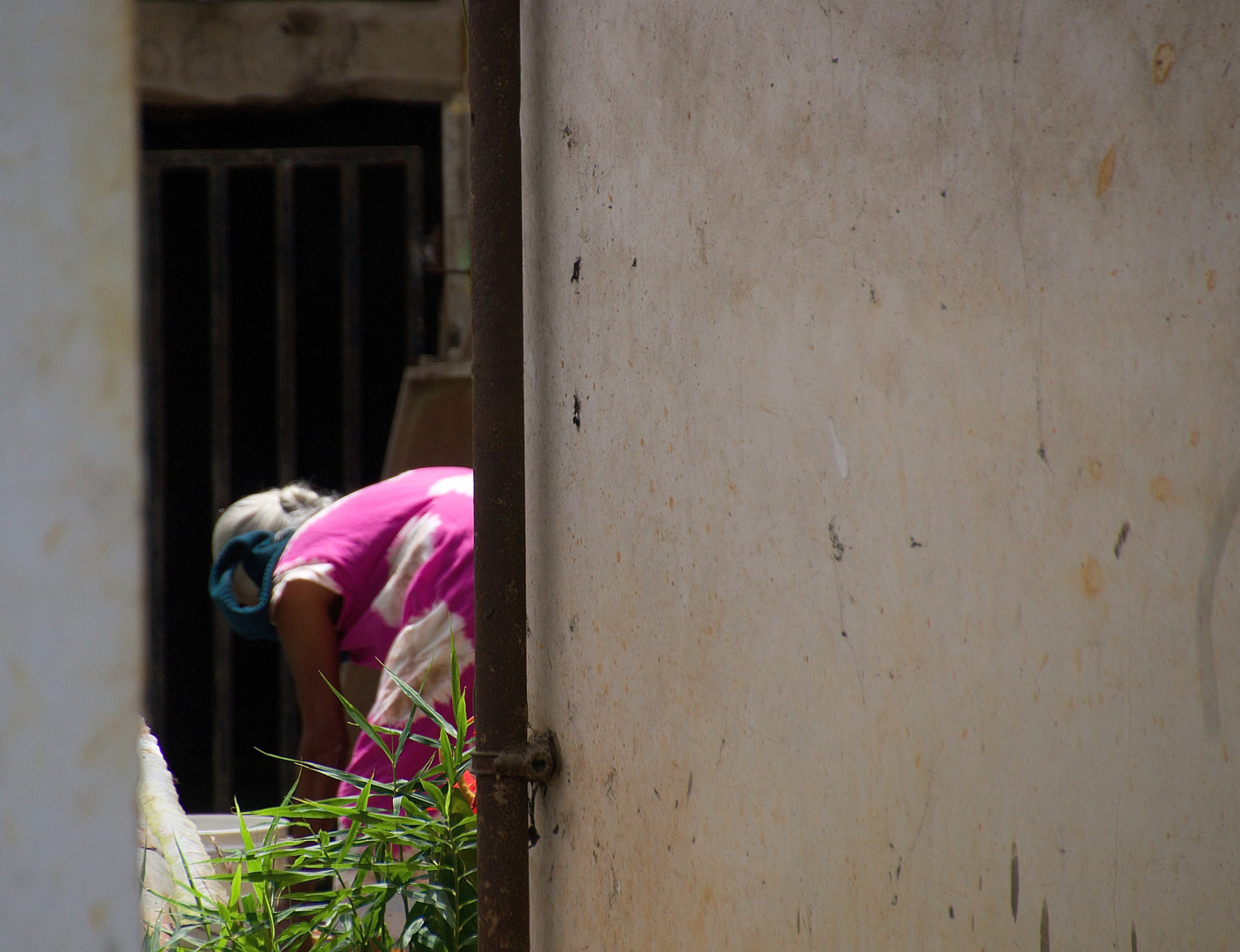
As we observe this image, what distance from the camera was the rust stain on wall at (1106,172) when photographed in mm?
980

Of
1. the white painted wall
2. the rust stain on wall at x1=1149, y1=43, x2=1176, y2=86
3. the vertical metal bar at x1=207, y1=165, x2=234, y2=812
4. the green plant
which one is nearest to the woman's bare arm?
the green plant

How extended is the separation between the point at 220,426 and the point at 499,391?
2814mm

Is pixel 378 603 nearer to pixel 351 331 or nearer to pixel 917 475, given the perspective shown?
pixel 917 475

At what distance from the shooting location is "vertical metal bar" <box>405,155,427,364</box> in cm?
394

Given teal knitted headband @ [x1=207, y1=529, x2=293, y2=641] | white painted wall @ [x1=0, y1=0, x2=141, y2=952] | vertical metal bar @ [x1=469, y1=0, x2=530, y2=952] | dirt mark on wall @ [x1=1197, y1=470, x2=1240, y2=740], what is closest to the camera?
white painted wall @ [x1=0, y1=0, x2=141, y2=952]

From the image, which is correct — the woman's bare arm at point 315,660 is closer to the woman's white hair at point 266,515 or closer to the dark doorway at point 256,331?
the woman's white hair at point 266,515

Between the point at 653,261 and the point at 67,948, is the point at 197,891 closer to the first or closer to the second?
the point at 653,261

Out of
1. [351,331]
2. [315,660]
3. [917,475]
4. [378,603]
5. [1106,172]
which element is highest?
[351,331]

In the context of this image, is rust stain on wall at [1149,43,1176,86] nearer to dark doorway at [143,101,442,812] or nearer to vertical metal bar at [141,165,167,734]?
dark doorway at [143,101,442,812]

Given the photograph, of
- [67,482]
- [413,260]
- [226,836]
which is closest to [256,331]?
[413,260]

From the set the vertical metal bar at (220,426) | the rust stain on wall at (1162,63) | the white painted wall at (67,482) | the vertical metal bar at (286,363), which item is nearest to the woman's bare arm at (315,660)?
the vertical metal bar at (286,363)

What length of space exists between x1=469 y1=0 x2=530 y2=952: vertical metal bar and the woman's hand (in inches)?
38.6

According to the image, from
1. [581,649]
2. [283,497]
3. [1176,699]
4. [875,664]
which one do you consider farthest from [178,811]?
[1176,699]

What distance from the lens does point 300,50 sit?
4047 millimetres
